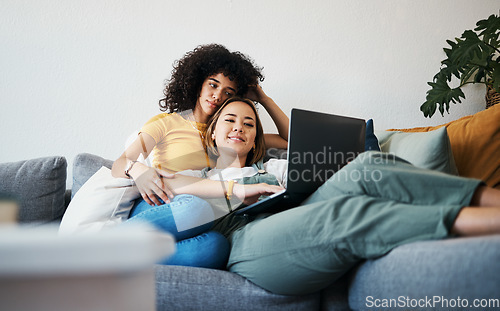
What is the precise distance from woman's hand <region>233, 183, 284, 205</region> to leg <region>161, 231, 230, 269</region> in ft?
0.60

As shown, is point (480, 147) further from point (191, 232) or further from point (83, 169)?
point (83, 169)

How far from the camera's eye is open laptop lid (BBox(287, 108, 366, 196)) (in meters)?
1.08

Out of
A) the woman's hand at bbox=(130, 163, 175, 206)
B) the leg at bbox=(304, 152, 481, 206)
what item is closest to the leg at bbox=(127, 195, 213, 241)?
the woman's hand at bbox=(130, 163, 175, 206)

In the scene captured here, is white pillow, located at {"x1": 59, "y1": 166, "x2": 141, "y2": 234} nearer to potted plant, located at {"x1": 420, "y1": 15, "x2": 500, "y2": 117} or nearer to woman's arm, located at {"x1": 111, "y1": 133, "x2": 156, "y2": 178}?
woman's arm, located at {"x1": 111, "y1": 133, "x2": 156, "y2": 178}

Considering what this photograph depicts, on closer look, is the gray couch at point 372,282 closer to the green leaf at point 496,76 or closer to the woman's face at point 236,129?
the woman's face at point 236,129

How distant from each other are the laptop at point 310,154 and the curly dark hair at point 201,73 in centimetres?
69

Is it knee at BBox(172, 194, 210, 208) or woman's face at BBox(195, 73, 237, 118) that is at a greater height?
woman's face at BBox(195, 73, 237, 118)

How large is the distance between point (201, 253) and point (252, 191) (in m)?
0.26

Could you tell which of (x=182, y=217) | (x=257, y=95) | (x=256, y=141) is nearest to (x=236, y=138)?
(x=256, y=141)

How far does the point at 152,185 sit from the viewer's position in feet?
4.13

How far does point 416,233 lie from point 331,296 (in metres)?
0.30

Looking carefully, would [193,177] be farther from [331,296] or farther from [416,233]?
[416,233]

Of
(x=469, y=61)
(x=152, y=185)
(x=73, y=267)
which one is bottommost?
(x=152, y=185)

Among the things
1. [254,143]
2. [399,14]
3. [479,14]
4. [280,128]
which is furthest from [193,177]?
[479,14]
